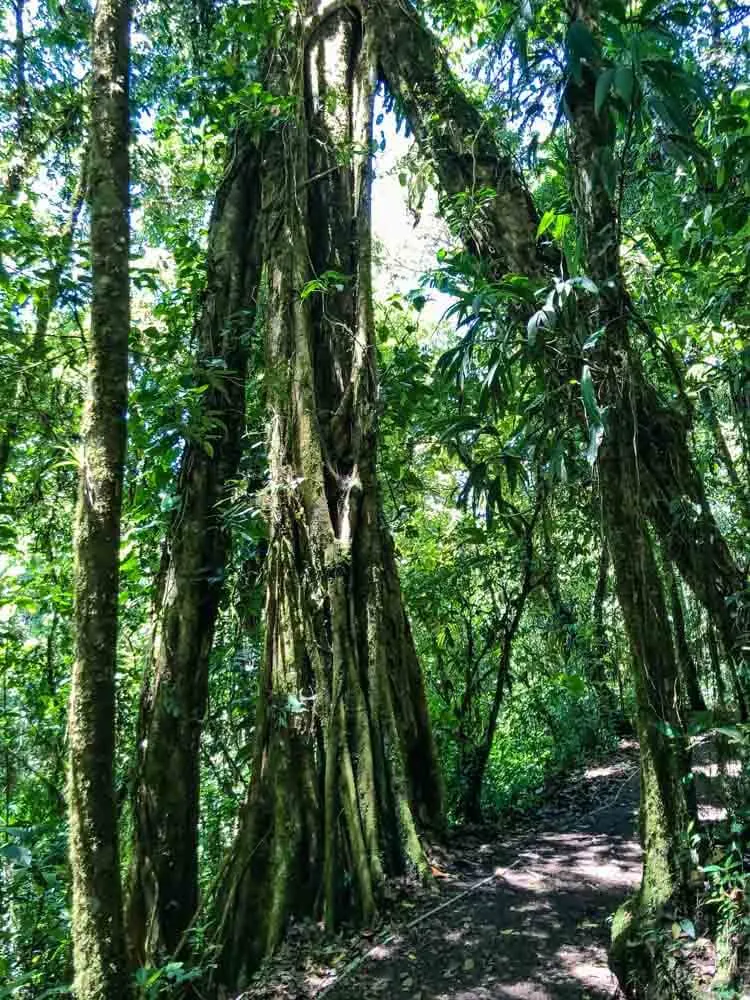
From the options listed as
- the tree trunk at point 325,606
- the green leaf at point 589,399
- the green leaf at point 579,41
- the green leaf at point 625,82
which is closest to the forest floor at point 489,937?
the tree trunk at point 325,606

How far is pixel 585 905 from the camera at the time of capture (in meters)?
3.68

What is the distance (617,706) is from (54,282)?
23.4ft

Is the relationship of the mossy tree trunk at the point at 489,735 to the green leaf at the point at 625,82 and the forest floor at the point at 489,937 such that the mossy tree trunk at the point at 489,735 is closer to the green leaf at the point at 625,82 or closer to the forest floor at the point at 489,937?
the forest floor at the point at 489,937

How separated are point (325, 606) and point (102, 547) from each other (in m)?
1.94

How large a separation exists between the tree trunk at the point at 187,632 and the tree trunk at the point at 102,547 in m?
1.43

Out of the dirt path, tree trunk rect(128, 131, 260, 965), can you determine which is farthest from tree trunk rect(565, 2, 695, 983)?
tree trunk rect(128, 131, 260, 965)

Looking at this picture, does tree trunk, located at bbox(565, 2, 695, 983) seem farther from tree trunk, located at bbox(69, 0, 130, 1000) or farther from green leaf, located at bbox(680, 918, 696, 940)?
tree trunk, located at bbox(69, 0, 130, 1000)

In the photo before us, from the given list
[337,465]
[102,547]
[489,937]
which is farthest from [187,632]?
[489,937]

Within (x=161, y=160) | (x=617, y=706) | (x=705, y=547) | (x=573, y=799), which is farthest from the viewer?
(x=617, y=706)

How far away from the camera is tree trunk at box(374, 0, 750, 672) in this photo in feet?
10.9

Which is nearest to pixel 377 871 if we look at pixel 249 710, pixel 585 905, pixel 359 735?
pixel 359 735

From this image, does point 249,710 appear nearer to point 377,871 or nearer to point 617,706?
point 377,871

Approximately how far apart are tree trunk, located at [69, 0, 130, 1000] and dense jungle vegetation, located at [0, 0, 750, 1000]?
1 centimetres

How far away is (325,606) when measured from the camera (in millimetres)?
4500
